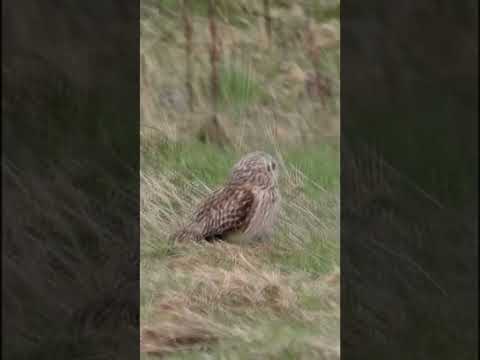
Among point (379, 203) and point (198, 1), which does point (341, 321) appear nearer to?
point (379, 203)

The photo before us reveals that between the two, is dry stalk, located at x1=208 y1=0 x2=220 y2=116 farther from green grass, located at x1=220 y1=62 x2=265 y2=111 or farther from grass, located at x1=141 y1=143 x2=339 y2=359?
grass, located at x1=141 y1=143 x2=339 y2=359

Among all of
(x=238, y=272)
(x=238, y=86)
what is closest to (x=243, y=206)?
(x=238, y=272)

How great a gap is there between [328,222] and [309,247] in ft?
0.32

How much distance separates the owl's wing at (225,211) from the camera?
3.47 metres

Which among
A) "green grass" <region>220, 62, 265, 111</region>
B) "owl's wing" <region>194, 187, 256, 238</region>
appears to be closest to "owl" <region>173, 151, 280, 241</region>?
"owl's wing" <region>194, 187, 256, 238</region>

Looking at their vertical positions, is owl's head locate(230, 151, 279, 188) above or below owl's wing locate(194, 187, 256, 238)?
above

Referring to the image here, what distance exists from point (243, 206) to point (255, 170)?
0.12 m

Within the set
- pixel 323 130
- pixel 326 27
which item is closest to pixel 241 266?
pixel 323 130

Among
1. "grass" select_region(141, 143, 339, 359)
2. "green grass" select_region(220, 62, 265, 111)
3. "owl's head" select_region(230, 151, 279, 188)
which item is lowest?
"grass" select_region(141, 143, 339, 359)

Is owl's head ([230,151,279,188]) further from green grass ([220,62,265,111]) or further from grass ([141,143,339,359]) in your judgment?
green grass ([220,62,265,111])

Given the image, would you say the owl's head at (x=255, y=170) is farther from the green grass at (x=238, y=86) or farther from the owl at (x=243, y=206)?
the green grass at (x=238, y=86)

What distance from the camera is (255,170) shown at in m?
3.46

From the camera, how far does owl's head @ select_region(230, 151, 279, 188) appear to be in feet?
11.4

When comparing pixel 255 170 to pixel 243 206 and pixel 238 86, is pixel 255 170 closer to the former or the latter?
pixel 243 206
